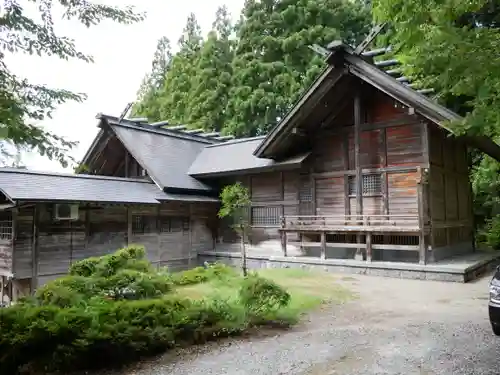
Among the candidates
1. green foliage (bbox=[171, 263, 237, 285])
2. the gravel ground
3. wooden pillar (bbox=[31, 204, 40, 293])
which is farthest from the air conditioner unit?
the gravel ground

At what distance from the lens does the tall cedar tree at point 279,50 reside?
86.8 feet

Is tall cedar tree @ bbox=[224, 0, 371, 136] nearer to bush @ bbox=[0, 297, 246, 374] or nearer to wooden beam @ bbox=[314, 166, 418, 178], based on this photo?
wooden beam @ bbox=[314, 166, 418, 178]

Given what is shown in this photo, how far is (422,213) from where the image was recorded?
12.9 m

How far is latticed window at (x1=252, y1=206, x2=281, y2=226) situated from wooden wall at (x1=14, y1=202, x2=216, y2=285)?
2.43 metres

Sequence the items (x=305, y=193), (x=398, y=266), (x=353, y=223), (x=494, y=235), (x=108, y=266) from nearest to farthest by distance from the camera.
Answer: (x=108, y=266) → (x=398, y=266) → (x=353, y=223) → (x=305, y=193) → (x=494, y=235)

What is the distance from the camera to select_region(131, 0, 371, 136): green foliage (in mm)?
26578

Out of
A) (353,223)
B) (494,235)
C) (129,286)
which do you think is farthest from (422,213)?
(494,235)

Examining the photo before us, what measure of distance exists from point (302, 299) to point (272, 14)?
23780mm

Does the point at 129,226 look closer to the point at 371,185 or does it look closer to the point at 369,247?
the point at 369,247

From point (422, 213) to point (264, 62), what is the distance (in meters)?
18.7

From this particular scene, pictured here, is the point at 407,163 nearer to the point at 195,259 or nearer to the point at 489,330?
the point at 489,330

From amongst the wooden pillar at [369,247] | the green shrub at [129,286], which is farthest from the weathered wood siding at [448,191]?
the green shrub at [129,286]

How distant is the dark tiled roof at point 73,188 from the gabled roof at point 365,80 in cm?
536

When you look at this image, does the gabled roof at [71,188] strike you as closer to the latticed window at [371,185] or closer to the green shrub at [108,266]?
the green shrub at [108,266]
